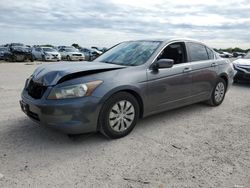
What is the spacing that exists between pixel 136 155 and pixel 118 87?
99cm

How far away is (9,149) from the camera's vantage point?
11.5 feet

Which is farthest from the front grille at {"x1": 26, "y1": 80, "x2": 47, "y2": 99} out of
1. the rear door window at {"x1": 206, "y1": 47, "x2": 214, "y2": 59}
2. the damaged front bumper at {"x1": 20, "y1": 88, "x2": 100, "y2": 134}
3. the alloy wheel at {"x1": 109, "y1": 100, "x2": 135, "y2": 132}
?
the rear door window at {"x1": 206, "y1": 47, "x2": 214, "y2": 59}

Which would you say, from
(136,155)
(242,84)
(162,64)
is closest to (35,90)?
(136,155)

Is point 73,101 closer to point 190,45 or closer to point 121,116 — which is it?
point 121,116

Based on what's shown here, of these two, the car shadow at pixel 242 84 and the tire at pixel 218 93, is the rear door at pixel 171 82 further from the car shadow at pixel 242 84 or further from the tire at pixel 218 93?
the car shadow at pixel 242 84

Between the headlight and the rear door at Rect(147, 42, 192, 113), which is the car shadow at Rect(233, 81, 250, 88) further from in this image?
the headlight

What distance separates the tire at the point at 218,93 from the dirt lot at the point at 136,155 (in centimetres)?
92

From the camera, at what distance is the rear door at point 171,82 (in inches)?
169

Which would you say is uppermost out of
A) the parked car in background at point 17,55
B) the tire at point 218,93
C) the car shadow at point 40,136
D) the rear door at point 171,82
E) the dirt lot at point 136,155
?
the parked car in background at point 17,55

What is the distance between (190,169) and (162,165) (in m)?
0.33

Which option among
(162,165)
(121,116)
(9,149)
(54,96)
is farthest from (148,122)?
(9,149)

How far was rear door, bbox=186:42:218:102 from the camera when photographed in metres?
5.15

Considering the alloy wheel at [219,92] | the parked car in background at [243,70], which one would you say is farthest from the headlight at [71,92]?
the parked car in background at [243,70]

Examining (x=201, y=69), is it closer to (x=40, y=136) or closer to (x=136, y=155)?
(x=136, y=155)
